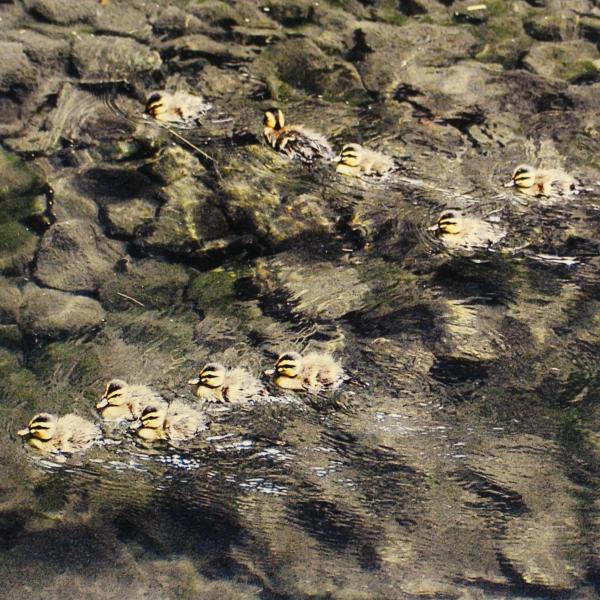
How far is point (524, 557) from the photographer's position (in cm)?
504

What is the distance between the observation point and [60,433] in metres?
4.53

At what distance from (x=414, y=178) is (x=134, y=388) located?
83.9 inches

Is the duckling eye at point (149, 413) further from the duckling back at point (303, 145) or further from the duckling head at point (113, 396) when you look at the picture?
the duckling back at point (303, 145)

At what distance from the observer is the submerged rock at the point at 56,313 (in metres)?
4.97

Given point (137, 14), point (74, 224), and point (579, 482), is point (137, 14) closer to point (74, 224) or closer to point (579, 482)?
point (74, 224)

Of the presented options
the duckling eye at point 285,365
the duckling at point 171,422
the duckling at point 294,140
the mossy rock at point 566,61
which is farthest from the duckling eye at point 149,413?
the mossy rock at point 566,61

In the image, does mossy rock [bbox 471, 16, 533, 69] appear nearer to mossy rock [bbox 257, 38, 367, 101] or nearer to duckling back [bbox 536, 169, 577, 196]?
mossy rock [bbox 257, 38, 367, 101]

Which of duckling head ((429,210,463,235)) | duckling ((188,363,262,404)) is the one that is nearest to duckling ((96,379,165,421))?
duckling ((188,363,262,404))

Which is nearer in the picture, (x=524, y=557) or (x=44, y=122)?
(x=524, y=557)

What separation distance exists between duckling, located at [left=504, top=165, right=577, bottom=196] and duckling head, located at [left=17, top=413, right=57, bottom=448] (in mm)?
3022

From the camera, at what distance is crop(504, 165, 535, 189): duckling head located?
4938mm

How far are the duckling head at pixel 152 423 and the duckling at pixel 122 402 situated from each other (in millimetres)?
53

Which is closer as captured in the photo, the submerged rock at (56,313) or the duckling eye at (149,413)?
the duckling eye at (149,413)

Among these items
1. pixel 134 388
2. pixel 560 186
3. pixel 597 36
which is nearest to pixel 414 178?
pixel 560 186
